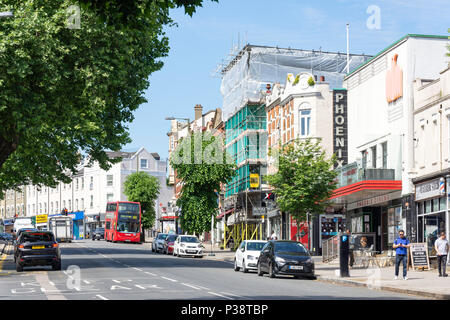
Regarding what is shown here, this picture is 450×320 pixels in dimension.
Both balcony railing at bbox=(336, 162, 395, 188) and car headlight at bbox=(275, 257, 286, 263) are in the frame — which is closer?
car headlight at bbox=(275, 257, 286, 263)

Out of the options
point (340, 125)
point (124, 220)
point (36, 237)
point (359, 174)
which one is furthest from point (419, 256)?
point (124, 220)

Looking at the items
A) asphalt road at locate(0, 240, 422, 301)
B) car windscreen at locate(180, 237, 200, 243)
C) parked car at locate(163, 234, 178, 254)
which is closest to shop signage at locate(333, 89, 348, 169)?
car windscreen at locate(180, 237, 200, 243)

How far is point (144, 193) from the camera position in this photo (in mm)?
106062

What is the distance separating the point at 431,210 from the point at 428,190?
95 cm

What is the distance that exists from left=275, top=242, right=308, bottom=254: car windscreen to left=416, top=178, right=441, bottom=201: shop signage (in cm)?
804

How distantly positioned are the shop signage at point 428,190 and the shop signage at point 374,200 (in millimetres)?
2530

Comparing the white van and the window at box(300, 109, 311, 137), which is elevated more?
the window at box(300, 109, 311, 137)

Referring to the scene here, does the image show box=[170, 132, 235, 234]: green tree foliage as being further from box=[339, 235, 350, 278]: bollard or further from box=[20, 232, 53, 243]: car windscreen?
box=[339, 235, 350, 278]: bollard

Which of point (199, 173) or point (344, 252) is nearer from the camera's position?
point (344, 252)

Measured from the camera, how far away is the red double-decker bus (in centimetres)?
8066

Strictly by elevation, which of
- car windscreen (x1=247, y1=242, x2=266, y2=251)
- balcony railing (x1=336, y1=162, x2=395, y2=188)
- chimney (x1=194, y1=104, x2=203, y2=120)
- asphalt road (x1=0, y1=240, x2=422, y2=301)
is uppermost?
chimney (x1=194, y1=104, x2=203, y2=120)

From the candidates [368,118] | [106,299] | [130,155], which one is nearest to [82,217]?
[130,155]

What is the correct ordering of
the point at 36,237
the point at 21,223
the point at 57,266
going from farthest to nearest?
the point at 21,223 → the point at 57,266 → the point at 36,237

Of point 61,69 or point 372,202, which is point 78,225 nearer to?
point 372,202
